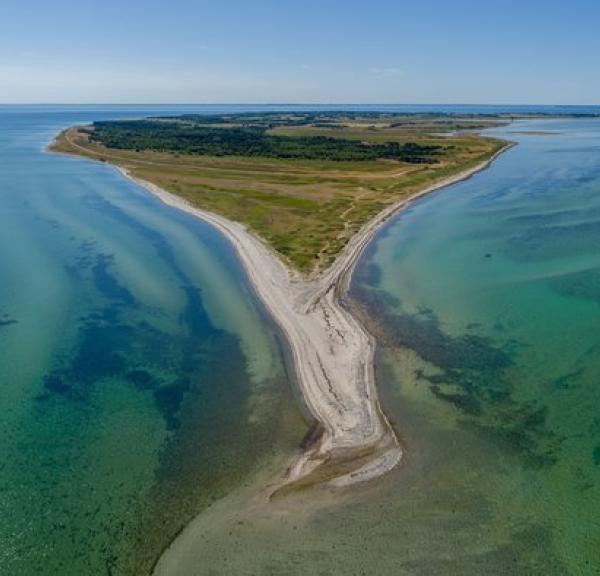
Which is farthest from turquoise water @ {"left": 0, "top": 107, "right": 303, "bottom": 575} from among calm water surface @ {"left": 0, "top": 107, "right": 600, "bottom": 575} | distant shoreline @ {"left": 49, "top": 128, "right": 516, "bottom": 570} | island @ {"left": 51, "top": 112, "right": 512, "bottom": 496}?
island @ {"left": 51, "top": 112, "right": 512, "bottom": 496}

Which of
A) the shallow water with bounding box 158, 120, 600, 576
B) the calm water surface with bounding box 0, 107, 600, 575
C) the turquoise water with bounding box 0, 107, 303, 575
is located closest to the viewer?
the shallow water with bounding box 158, 120, 600, 576

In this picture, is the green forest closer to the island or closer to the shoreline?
the island

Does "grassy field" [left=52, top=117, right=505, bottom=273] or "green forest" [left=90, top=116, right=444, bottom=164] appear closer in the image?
"grassy field" [left=52, top=117, right=505, bottom=273]

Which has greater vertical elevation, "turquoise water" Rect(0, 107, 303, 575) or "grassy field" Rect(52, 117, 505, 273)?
"grassy field" Rect(52, 117, 505, 273)

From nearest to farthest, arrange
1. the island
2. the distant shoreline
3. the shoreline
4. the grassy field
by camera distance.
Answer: the distant shoreline → the shoreline → the island → the grassy field

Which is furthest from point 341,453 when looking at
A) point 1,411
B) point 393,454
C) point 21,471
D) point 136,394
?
point 1,411

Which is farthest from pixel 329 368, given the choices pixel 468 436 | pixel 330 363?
pixel 468 436
